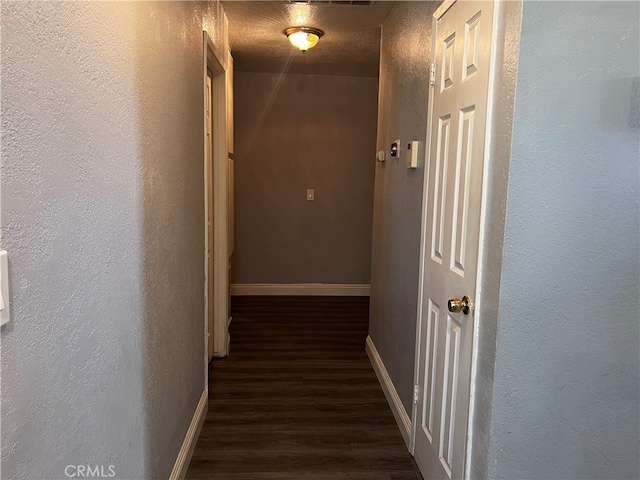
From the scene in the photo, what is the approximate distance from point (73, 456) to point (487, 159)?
1.31m

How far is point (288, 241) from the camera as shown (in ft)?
17.1

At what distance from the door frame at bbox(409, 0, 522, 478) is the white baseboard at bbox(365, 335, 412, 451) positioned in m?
0.85

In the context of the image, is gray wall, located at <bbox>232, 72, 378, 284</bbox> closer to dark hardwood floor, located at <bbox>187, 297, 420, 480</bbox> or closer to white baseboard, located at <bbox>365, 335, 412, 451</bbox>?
dark hardwood floor, located at <bbox>187, 297, 420, 480</bbox>

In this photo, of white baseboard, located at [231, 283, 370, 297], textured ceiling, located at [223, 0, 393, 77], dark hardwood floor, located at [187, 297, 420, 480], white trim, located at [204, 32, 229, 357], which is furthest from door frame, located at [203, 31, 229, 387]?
white baseboard, located at [231, 283, 370, 297]

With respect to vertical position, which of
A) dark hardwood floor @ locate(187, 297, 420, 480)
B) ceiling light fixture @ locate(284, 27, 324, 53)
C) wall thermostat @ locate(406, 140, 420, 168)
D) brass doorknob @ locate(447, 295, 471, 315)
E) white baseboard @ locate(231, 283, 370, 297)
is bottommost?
dark hardwood floor @ locate(187, 297, 420, 480)

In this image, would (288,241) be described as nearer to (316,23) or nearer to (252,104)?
(252,104)

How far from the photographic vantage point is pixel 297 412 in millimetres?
2654

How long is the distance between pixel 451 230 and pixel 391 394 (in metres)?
1.36

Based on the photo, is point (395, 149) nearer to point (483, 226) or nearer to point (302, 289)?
point (483, 226)

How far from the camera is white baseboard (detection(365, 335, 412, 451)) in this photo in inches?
92.5

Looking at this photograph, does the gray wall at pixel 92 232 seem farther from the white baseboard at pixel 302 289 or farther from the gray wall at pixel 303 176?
the white baseboard at pixel 302 289

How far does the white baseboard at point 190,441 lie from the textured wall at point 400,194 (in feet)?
3.52

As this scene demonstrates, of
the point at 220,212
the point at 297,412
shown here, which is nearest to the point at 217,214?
the point at 220,212

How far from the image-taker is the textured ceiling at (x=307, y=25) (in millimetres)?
2971
